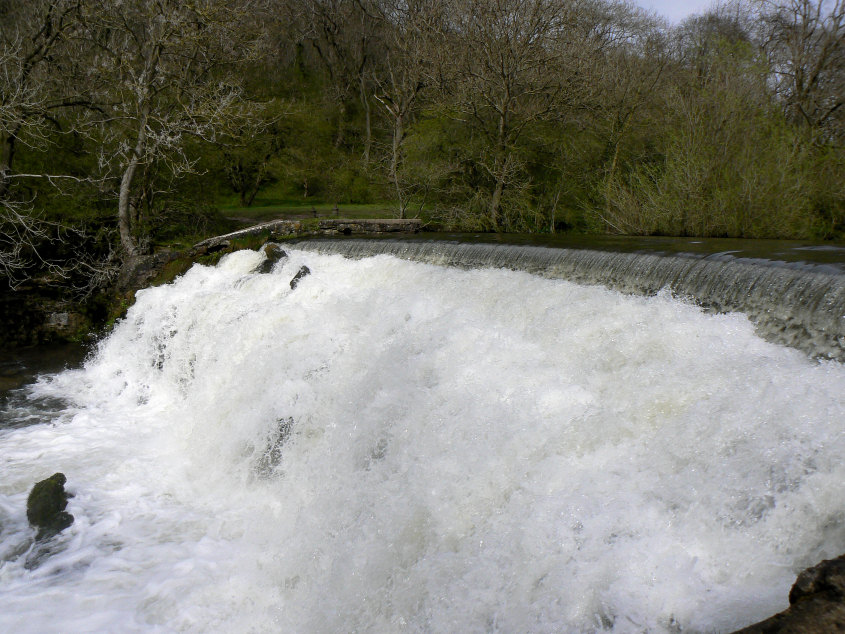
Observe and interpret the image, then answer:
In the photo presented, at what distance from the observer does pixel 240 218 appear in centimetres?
1648

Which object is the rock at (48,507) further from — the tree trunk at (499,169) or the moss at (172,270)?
the tree trunk at (499,169)

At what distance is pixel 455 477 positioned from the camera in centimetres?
330

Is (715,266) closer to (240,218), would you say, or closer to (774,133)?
(774,133)

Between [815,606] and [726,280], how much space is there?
361 centimetres

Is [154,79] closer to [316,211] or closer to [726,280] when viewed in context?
[316,211]

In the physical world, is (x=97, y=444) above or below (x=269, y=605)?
below

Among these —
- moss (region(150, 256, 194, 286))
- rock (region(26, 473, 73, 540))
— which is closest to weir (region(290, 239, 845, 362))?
rock (region(26, 473, 73, 540))

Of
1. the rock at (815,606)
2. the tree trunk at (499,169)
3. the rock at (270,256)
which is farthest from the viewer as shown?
the tree trunk at (499,169)

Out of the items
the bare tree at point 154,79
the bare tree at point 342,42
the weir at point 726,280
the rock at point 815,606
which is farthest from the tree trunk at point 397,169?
the rock at point 815,606

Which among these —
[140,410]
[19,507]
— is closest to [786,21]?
[140,410]

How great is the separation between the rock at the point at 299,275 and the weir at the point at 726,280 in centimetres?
195

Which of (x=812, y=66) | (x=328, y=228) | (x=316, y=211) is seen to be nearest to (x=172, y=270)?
(x=328, y=228)

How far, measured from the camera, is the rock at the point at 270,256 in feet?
29.7

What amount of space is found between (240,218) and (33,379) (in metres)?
8.95
